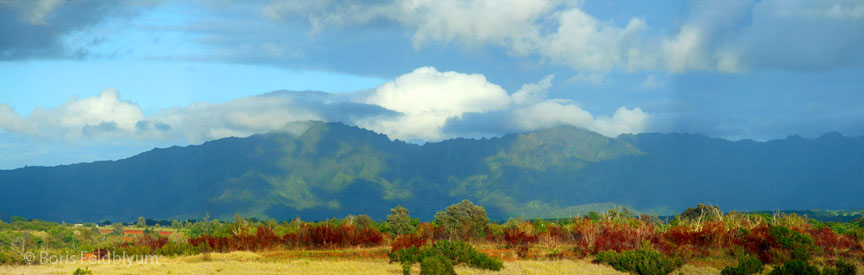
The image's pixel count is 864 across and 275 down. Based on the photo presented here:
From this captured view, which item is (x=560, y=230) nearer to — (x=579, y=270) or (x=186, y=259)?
(x=579, y=270)

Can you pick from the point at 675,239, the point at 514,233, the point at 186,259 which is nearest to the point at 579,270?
the point at 675,239

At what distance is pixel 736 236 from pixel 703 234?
184 cm

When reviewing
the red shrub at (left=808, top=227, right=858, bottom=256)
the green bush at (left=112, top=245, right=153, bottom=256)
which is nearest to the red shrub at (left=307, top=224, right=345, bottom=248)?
the green bush at (left=112, top=245, right=153, bottom=256)

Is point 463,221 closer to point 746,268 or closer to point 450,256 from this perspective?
point 450,256

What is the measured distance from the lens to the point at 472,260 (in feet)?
102

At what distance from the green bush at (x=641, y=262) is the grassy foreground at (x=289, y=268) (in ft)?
1.87

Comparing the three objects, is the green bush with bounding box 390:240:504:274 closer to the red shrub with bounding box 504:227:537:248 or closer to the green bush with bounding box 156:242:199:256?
the red shrub with bounding box 504:227:537:248

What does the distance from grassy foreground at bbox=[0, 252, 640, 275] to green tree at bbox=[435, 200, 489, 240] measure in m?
17.1

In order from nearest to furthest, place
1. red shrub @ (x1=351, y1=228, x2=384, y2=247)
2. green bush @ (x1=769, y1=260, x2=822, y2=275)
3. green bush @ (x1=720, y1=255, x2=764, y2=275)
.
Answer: green bush @ (x1=769, y1=260, x2=822, y2=275) < green bush @ (x1=720, y1=255, x2=764, y2=275) < red shrub @ (x1=351, y1=228, x2=384, y2=247)

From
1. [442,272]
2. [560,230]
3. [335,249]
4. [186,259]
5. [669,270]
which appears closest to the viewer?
[442,272]

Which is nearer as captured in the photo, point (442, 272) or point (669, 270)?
point (442, 272)

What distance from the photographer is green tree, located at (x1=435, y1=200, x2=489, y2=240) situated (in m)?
51.9

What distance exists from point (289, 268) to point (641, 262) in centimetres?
1562

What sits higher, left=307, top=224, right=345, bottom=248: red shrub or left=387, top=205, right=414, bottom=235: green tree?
left=387, top=205, right=414, bottom=235: green tree
